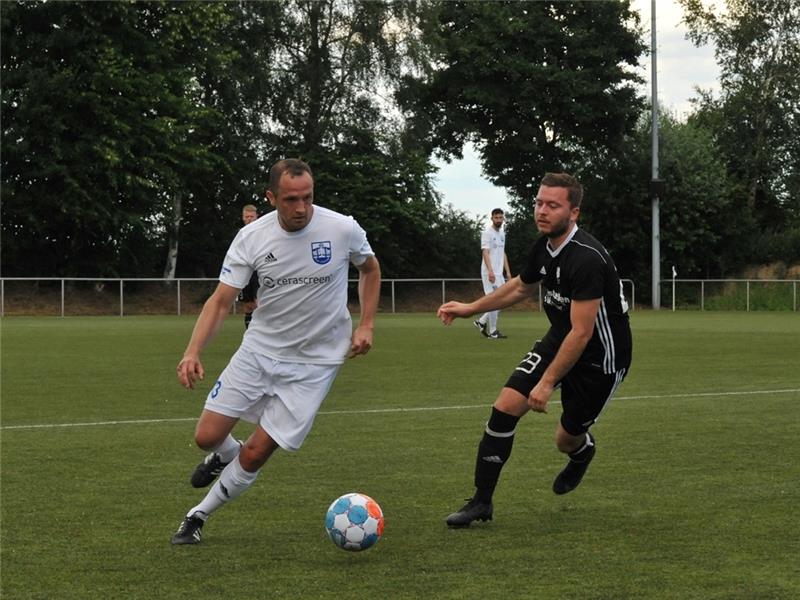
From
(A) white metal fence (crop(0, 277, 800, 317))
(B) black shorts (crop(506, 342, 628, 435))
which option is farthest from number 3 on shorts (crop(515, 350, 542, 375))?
(A) white metal fence (crop(0, 277, 800, 317))

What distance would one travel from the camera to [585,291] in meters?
6.96

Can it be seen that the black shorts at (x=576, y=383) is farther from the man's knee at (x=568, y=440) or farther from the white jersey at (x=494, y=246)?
the white jersey at (x=494, y=246)

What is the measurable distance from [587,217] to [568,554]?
4877 centimetres

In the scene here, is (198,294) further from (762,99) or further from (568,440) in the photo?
(568,440)

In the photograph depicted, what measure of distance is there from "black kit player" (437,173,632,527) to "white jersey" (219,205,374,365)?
919 mm

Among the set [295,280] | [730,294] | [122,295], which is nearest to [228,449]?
[295,280]

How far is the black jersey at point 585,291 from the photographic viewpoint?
22.9 ft

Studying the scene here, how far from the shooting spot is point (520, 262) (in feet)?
173

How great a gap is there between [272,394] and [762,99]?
59.2 m

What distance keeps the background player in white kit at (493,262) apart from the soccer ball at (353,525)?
18169 millimetres

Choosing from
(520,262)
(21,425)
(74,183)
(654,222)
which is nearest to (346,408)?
(21,425)

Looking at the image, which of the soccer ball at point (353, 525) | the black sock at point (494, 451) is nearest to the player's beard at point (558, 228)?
the black sock at point (494, 451)

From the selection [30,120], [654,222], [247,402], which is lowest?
[247,402]

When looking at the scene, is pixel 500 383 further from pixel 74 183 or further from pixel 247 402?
pixel 74 183
